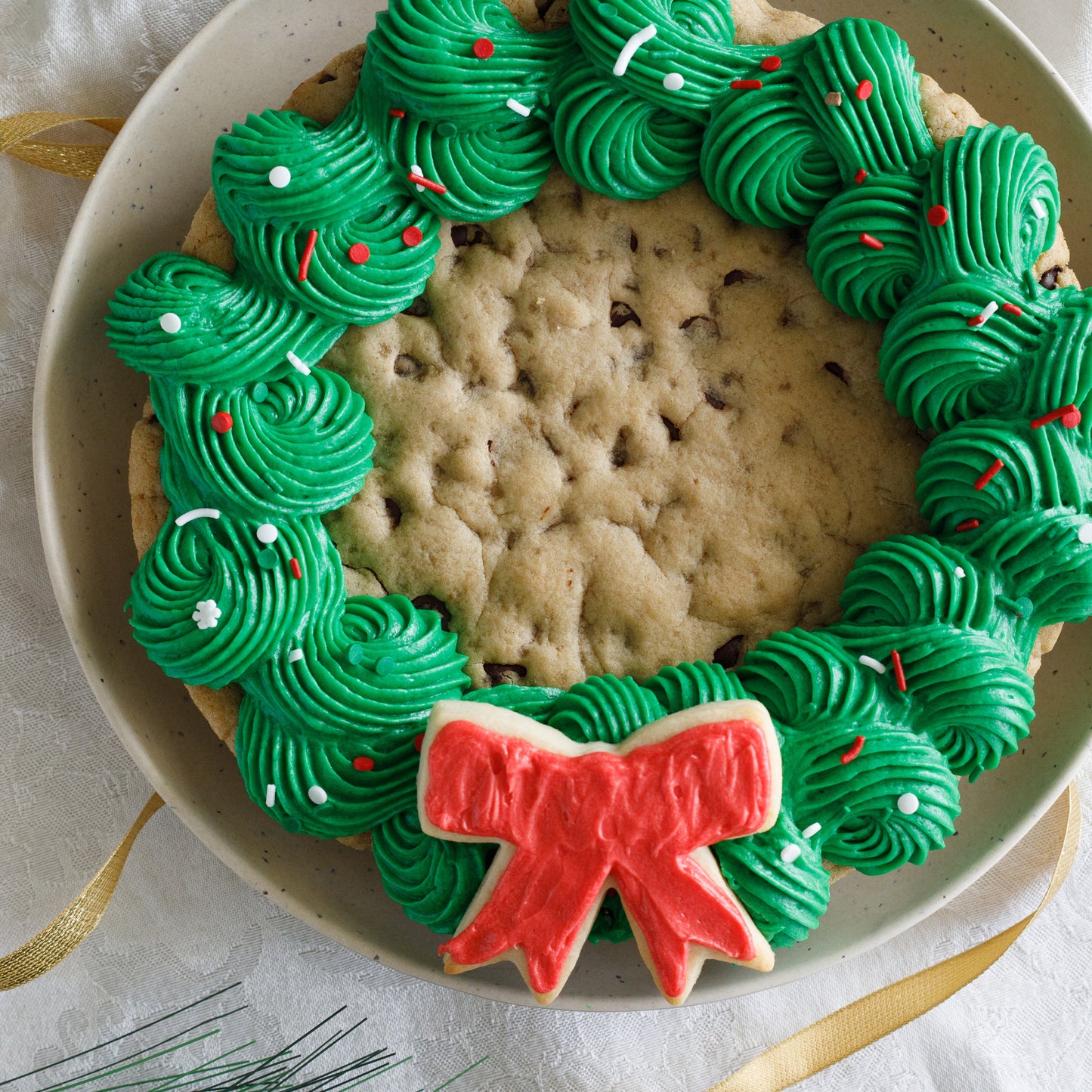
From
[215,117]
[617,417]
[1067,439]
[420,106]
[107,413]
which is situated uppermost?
[1067,439]

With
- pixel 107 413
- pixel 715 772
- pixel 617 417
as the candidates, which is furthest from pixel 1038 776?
pixel 107 413

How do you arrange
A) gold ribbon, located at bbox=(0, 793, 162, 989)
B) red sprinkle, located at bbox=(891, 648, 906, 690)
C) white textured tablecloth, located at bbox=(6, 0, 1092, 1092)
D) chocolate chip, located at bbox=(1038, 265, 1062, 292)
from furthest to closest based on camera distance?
1. white textured tablecloth, located at bbox=(6, 0, 1092, 1092)
2. gold ribbon, located at bbox=(0, 793, 162, 989)
3. chocolate chip, located at bbox=(1038, 265, 1062, 292)
4. red sprinkle, located at bbox=(891, 648, 906, 690)

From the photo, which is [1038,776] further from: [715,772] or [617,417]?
[617,417]

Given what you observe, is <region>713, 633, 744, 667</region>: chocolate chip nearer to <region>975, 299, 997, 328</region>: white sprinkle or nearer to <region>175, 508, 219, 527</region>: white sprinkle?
<region>975, 299, 997, 328</region>: white sprinkle

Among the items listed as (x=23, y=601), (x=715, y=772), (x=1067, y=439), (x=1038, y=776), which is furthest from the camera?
(x=23, y=601)

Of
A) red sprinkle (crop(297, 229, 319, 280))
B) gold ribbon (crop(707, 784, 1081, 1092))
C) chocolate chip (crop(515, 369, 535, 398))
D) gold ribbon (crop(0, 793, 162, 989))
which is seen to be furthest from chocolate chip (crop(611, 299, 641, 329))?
gold ribbon (crop(707, 784, 1081, 1092))

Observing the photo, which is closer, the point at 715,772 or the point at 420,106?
the point at 715,772
